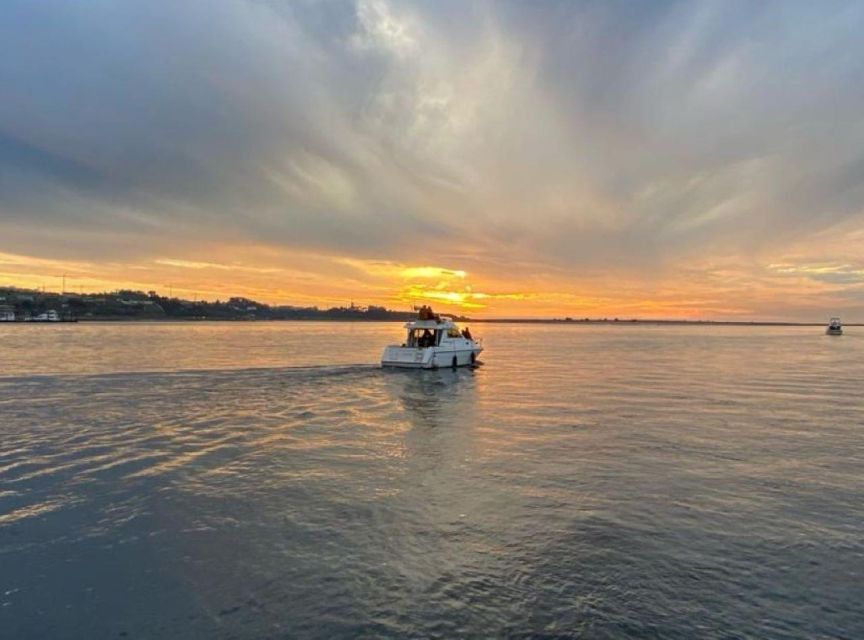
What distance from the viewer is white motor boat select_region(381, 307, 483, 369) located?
45.1 metres

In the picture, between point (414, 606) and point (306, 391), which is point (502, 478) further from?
point (306, 391)

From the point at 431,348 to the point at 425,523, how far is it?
3469 centimetres

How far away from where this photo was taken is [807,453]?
17188mm

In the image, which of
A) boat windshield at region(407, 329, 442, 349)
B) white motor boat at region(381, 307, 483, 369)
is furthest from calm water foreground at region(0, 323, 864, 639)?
boat windshield at region(407, 329, 442, 349)

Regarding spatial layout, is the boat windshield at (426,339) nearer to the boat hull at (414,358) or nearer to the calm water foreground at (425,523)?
the boat hull at (414,358)

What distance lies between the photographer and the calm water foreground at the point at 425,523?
739 centimetres

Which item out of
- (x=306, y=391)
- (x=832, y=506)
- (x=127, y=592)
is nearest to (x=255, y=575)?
(x=127, y=592)

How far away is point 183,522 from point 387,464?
6048 mm

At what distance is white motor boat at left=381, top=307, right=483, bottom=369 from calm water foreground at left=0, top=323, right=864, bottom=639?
2086 cm

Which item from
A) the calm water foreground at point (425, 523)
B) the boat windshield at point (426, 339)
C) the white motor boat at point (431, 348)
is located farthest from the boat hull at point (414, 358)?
the calm water foreground at point (425, 523)

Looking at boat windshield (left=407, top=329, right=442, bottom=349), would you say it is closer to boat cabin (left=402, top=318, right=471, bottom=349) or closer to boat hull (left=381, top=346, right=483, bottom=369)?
boat cabin (left=402, top=318, right=471, bottom=349)

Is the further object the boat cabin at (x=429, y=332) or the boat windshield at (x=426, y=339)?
the boat windshield at (x=426, y=339)

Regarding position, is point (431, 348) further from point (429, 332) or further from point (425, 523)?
point (425, 523)

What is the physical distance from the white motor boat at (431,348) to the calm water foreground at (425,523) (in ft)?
68.4
